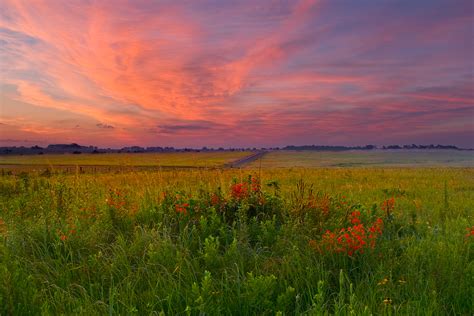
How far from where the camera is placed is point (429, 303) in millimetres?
3297

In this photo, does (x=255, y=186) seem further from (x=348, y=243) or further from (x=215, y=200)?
(x=348, y=243)

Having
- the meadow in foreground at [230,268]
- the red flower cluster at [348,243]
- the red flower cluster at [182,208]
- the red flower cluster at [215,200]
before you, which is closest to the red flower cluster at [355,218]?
the meadow in foreground at [230,268]

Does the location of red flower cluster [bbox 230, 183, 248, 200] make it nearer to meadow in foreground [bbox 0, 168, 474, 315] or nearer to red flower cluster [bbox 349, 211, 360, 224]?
meadow in foreground [bbox 0, 168, 474, 315]

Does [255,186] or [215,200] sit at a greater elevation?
[255,186]

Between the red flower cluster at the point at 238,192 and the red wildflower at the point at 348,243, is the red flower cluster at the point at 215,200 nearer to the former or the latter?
the red flower cluster at the point at 238,192

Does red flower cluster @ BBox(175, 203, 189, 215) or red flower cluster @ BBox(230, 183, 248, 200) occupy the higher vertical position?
red flower cluster @ BBox(230, 183, 248, 200)

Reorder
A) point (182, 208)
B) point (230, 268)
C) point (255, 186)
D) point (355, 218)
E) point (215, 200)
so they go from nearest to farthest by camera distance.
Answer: point (230, 268)
point (355, 218)
point (182, 208)
point (215, 200)
point (255, 186)

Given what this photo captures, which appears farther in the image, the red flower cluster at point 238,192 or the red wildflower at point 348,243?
the red flower cluster at point 238,192

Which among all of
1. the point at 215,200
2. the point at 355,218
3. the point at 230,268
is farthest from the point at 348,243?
the point at 215,200

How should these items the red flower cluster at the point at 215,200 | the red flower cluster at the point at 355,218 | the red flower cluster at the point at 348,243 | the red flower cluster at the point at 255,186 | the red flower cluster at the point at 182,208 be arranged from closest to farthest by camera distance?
the red flower cluster at the point at 348,243, the red flower cluster at the point at 355,218, the red flower cluster at the point at 182,208, the red flower cluster at the point at 215,200, the red flower cluster at the point at 255,186

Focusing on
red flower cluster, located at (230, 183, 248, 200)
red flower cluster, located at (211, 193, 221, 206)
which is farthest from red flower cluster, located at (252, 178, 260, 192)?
red flower cluster, located at (211, 193, 221, 206)

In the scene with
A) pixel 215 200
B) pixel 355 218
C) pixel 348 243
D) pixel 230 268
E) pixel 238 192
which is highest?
pixel 238 192

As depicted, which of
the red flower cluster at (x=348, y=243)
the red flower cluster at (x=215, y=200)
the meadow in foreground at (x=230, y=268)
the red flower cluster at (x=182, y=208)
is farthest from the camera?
the red flower cluster at (x=215, y=200)

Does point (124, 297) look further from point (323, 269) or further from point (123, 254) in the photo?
point (323, 269)
